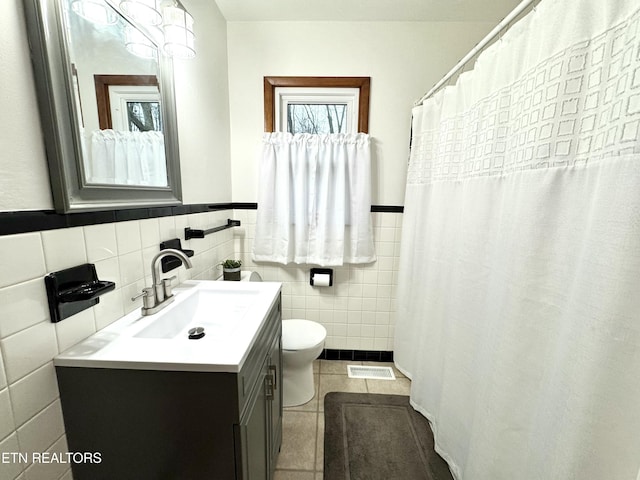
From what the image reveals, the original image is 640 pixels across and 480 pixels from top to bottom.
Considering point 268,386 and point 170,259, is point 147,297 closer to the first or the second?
point 170,259

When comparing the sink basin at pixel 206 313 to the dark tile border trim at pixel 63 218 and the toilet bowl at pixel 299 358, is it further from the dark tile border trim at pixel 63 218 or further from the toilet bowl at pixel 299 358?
the toilet bowl at pixel 299 358

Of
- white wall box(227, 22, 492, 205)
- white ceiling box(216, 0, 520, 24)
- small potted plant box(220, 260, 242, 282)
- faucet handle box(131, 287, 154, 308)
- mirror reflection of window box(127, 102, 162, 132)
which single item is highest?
white ceiling box(216, 0, 520, 24)

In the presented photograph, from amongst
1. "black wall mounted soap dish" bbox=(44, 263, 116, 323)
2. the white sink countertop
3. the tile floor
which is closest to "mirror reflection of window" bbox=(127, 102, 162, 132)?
"black wall mounted soap dish" bbox=(44, 263, 116, 323)

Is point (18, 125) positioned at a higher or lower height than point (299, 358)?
higher

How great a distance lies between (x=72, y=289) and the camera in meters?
0.69

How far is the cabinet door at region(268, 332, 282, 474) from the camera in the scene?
106 centimetres

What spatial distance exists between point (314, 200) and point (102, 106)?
1258 mm

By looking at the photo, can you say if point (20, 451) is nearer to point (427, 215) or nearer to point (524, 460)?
point (524, 460)

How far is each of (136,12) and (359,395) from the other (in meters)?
2.27

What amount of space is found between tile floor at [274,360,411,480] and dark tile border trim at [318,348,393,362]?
0.11 feet

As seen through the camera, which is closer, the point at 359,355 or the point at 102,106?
the point at 102,106

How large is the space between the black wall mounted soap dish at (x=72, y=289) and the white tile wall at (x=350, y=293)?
1291 mm

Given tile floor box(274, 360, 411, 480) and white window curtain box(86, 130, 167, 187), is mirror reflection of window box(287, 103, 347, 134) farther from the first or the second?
tile floor box(274, 360, 411, 480)

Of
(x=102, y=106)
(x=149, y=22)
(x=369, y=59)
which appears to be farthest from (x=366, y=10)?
(x=102, y=106)
